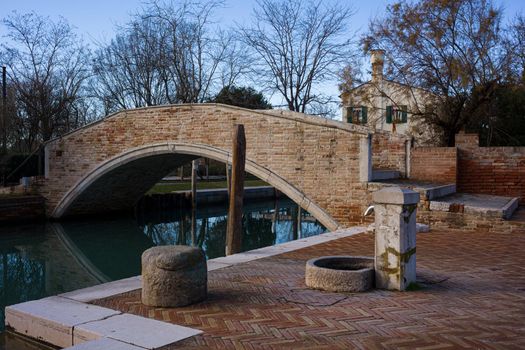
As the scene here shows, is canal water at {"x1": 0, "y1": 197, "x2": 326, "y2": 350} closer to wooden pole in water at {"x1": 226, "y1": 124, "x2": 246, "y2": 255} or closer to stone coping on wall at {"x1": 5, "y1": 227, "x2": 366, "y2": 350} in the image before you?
stone coping on wall at {"x1": 5, "y1": 227, "x2": 366, "y2": 350}

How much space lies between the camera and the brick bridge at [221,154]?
1055 cm

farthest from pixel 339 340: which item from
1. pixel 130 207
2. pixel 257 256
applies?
pixel 130 207

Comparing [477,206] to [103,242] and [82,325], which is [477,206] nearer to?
[82,325]

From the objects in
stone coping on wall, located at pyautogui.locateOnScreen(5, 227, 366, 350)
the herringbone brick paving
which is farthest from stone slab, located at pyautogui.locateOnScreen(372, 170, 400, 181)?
stone coping on wall, located at pyautogui.locateOnScreen(5, 227, 366, 350)

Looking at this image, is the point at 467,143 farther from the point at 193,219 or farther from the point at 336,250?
the point at 193,219

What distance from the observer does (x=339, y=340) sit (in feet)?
11.0

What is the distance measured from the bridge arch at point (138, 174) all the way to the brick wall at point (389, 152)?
2.28 meters

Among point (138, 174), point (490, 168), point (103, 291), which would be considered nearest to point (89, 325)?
point (103, 291)

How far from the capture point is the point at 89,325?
3.66 meters

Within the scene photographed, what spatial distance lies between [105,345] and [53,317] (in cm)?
93

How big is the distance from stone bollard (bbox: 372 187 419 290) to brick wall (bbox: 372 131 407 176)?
7201 mm

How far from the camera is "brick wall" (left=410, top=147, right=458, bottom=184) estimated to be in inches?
440

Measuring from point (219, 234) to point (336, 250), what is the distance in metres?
9.32

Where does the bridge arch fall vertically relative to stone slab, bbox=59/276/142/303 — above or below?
above
